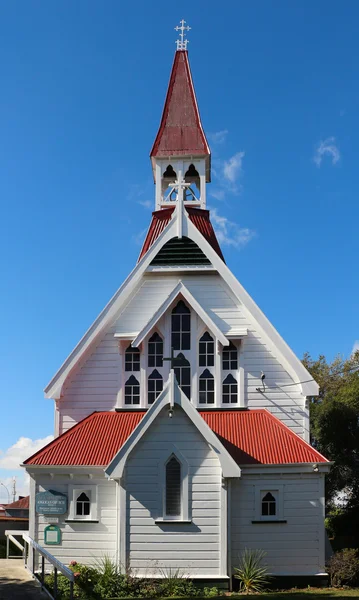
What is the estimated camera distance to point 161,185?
97.0 ft

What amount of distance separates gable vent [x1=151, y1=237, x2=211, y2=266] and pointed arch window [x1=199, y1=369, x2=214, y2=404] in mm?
4188

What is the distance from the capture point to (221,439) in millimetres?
22781

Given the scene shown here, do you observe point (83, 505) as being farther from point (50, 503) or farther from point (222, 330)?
point (222, 330)

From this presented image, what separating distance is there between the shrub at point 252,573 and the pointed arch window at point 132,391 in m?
6.73

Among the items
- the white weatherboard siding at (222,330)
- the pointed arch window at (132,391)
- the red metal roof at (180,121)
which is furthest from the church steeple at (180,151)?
the pointed arch window at (132,391)

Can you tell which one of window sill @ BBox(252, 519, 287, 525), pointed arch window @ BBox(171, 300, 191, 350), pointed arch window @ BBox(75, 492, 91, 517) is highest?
pointed arch window @ BBox(171, 300, 191, 350)

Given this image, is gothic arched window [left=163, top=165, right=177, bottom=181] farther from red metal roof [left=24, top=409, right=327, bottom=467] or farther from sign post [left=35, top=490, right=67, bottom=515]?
sign post [left=35, top=490, right=67, bottom=515]

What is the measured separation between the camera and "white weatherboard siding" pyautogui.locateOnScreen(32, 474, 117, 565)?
72.4 feet

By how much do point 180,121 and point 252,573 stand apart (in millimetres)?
18916

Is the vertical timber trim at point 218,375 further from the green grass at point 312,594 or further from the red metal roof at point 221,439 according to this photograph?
the green grass at point 312,594

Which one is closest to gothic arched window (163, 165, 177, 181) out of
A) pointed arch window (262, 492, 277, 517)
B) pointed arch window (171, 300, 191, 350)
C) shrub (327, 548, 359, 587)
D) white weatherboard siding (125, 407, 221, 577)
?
pointed arch window (171, 300, 191, 350)

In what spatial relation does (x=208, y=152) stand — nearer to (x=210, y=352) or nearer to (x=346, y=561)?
(x=210, y=352)

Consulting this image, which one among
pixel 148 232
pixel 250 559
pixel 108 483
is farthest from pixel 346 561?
pixel 148 232

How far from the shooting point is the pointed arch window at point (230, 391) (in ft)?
82.7
